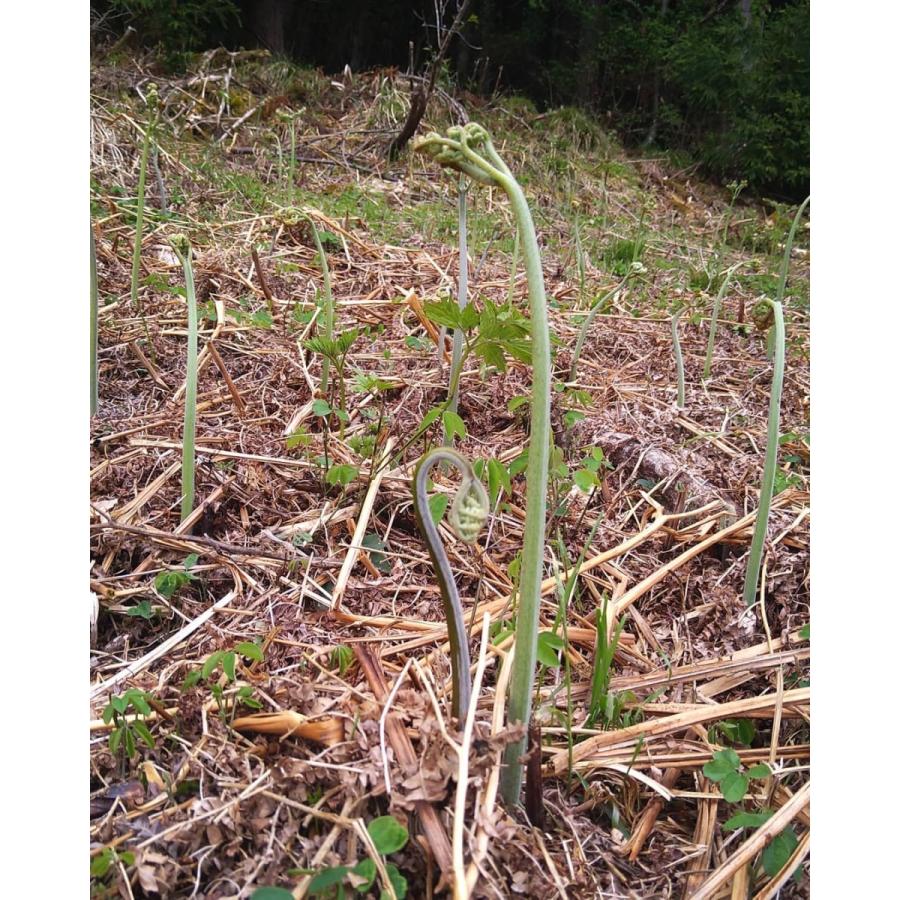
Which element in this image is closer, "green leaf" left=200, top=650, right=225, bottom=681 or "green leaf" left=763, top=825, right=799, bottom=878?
"green leaf" left=763, top=825, right=799, bottom=878

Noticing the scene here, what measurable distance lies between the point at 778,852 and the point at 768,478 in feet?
1.97

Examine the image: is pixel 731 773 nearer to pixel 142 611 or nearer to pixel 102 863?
pixel 102 863

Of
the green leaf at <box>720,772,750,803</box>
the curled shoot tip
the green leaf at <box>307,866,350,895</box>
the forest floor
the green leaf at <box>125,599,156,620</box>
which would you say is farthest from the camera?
the curled shoot tip

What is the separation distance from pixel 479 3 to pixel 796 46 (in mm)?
5294

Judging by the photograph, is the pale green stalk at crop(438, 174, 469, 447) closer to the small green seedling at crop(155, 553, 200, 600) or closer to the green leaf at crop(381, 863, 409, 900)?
the small green seedling at crop(155, 553, 200, 600)

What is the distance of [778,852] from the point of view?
2.67 ft

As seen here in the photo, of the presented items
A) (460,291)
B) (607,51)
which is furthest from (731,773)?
(607,51)

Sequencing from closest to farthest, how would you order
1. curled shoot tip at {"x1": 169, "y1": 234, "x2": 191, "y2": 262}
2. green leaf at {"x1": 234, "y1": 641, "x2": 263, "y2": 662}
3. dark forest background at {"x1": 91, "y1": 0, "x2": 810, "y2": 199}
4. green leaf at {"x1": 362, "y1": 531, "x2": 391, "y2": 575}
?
green leaf at {"x1": 234, "y1": 641, "x2": 263, "y2": 662} → green leaf at {"x1": 362, "y1": 531, "x2": 391, "y2": 575} → curled shoot tip at {"x1": 169, "y1": 234, "x2": 191, "y2": 262} → dark forest background at {"x1": 91, "y1": 0, "x2": 810, "y2": 199}

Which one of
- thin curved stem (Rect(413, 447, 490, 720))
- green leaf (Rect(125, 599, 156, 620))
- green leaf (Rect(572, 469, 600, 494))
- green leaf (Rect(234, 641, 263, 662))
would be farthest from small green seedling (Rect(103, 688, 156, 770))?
green leaf (Rect(572, 469, 600, 494))

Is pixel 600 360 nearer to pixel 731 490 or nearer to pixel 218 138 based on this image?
pixel 731 490

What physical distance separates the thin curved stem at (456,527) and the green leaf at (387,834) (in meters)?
0.13

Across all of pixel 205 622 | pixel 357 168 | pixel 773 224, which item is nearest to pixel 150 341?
pixel 205 622

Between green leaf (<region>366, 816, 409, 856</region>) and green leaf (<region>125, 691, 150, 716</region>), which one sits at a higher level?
green leaf (<region>366, 816, 409, 856</region>)

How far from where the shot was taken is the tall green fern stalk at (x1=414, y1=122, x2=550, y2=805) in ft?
2.35
